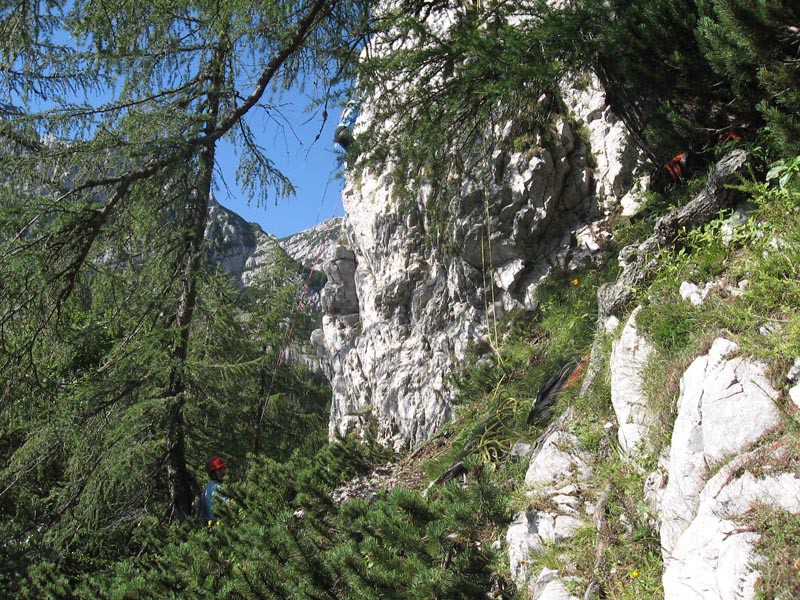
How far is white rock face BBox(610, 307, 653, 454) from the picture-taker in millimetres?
2996

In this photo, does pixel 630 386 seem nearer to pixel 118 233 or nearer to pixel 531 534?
pixel 531 534

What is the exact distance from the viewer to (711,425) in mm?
2312

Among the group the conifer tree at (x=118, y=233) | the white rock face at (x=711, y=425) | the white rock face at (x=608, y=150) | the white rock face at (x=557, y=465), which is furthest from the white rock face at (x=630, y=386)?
the white rock face at (x=608, y=150)

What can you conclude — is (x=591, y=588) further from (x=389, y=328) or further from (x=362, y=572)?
(x=389, y=328)

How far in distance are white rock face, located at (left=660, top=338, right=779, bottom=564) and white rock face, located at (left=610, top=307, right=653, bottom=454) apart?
44 centimetres

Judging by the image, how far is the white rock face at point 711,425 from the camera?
7.21 ft

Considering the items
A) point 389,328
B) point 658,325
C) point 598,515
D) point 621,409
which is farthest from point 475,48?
point 389,328

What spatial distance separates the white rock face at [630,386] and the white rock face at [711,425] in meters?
0.44

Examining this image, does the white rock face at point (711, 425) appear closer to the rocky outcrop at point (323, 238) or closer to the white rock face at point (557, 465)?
the white rock face at point (557, 465)

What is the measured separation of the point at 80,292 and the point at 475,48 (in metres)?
3.59

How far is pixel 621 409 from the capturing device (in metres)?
3.16

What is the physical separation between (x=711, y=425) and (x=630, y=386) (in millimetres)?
864

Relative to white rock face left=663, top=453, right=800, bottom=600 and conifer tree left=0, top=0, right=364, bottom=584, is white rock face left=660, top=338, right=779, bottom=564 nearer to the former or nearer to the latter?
white rock face left=663, top=453, right=800, bottom=600

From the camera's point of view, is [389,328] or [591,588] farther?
[389,328]
